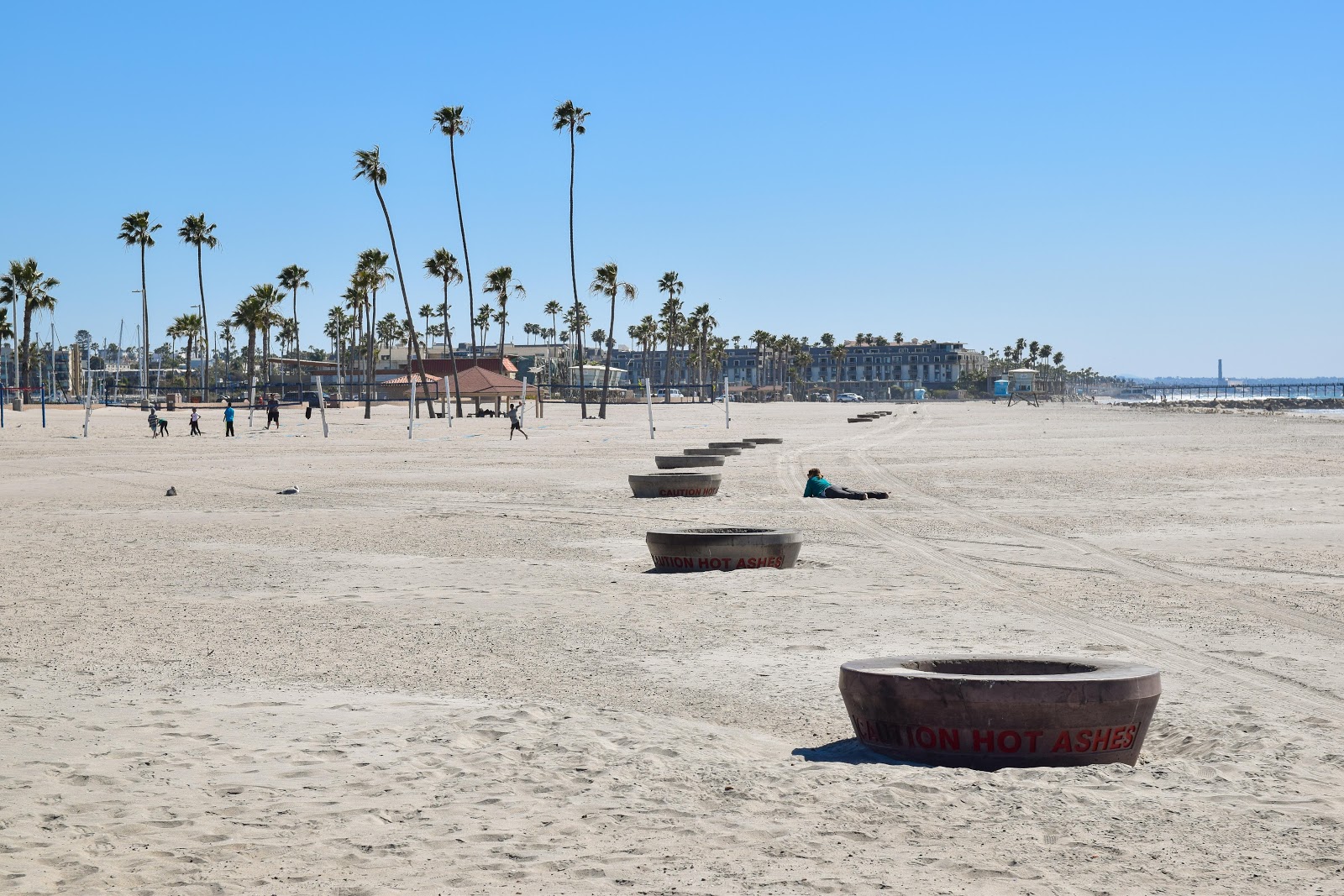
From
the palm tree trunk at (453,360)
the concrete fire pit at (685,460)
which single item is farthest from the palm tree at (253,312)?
the concrete fire pit at (685,460)

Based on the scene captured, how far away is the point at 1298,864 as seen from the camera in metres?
5.06

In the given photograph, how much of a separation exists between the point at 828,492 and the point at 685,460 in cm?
634

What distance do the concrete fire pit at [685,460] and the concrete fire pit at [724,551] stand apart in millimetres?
13938

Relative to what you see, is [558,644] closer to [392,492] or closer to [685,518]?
[685,518]

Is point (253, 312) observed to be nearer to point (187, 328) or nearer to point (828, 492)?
point (187, 328)

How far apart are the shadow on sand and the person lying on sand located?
51.8 ft

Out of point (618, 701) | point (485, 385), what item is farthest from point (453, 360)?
point (618, 701)

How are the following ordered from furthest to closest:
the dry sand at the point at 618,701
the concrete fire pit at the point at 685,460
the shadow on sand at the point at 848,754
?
the concrete fire pit at the point at 685,460 → the shadow on sand at the point at 848,754 → the dry sand at the point at 618,701

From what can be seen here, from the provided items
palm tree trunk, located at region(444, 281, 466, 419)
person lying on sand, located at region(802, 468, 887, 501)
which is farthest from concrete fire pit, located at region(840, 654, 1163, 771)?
palm tree trunk, located at region(444, 281, 466, 419)

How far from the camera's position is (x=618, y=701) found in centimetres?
812

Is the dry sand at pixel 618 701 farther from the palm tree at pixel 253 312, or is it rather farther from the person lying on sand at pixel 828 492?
the palm tree at pixel 253 312

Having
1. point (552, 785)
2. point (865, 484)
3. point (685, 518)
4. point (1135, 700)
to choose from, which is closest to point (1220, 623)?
point (1135, 700)

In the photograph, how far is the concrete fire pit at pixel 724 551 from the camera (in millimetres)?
13711

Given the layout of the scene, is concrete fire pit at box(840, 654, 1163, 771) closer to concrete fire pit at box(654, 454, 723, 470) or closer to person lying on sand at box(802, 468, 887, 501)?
person lying on sand at box(802, 468, 887, 501)
